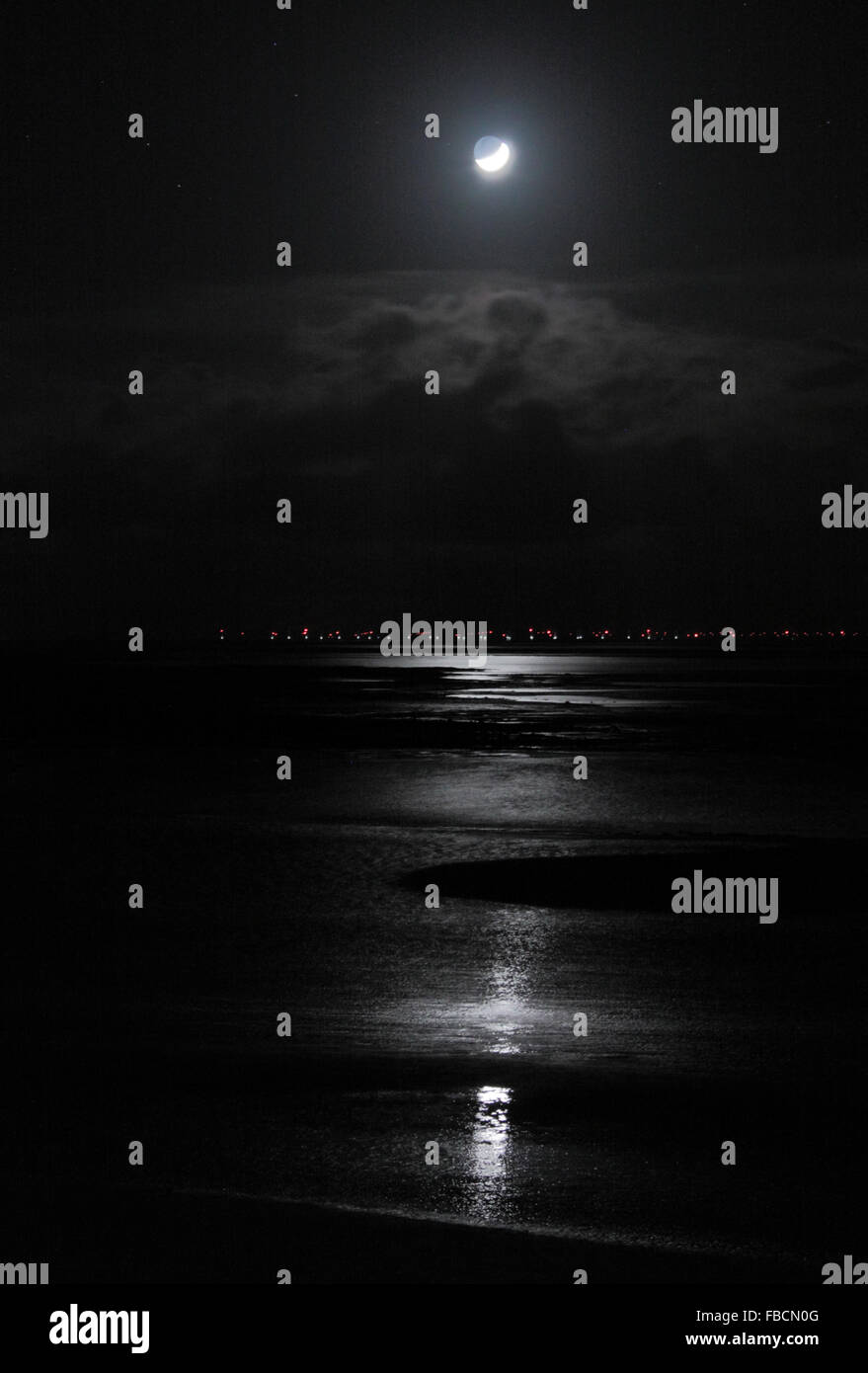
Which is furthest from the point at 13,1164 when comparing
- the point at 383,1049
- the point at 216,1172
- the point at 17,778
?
the point at 17,778

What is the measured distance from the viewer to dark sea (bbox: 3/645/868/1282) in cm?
653

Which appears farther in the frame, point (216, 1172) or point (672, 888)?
point (672, 888)

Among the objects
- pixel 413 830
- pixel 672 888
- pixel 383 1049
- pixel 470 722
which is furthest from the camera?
pixel 470 722

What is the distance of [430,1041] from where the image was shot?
9.53m

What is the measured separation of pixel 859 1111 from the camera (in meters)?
8.13

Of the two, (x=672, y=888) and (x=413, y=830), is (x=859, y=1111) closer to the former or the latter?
(x=672, y=888)

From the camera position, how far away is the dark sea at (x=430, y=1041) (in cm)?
653
